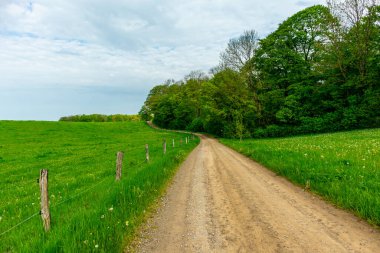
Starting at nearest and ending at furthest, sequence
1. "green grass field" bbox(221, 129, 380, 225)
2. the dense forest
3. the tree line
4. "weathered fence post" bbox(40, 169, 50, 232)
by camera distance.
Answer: "weathered fence post" bbox(40, 169, 50, 232) → "green grass field" bbox(221, 129, 380, 225) → the dense forest → the tree line

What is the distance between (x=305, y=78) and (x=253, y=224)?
47.9m

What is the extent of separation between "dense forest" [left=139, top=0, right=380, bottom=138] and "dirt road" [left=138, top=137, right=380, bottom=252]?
35866mm

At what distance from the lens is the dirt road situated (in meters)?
5.62

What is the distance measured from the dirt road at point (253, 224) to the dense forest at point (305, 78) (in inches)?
1412

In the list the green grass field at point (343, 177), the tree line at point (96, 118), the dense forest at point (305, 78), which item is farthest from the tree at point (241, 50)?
the tree line at point (96, 118)

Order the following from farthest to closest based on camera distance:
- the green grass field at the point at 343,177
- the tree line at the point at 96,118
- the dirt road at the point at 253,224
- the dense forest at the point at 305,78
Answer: the tree line at the point at 96,118 → the dense forest at the point at 305,78 → the green grass field at the point at 343,177 → the dirt road at the point at 253,224

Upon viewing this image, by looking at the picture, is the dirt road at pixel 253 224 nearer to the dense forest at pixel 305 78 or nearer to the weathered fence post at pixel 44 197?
the weathered fence post at pixel 44 197

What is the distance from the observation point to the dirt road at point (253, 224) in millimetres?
5625

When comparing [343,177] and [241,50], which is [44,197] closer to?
[343,177]

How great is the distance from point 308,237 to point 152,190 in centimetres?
630

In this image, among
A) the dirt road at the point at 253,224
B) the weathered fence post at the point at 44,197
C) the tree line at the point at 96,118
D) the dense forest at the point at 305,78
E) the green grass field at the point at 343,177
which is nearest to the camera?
the dirt road at the point at 253,224

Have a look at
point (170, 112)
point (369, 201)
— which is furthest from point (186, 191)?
point (170, 112)

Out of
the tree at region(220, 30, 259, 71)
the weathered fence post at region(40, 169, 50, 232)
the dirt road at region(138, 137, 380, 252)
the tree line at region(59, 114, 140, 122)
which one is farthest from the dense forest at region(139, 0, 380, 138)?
the tree line at region(59, 114, 140, 122)

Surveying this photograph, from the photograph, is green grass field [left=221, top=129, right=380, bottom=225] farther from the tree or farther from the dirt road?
the tree
